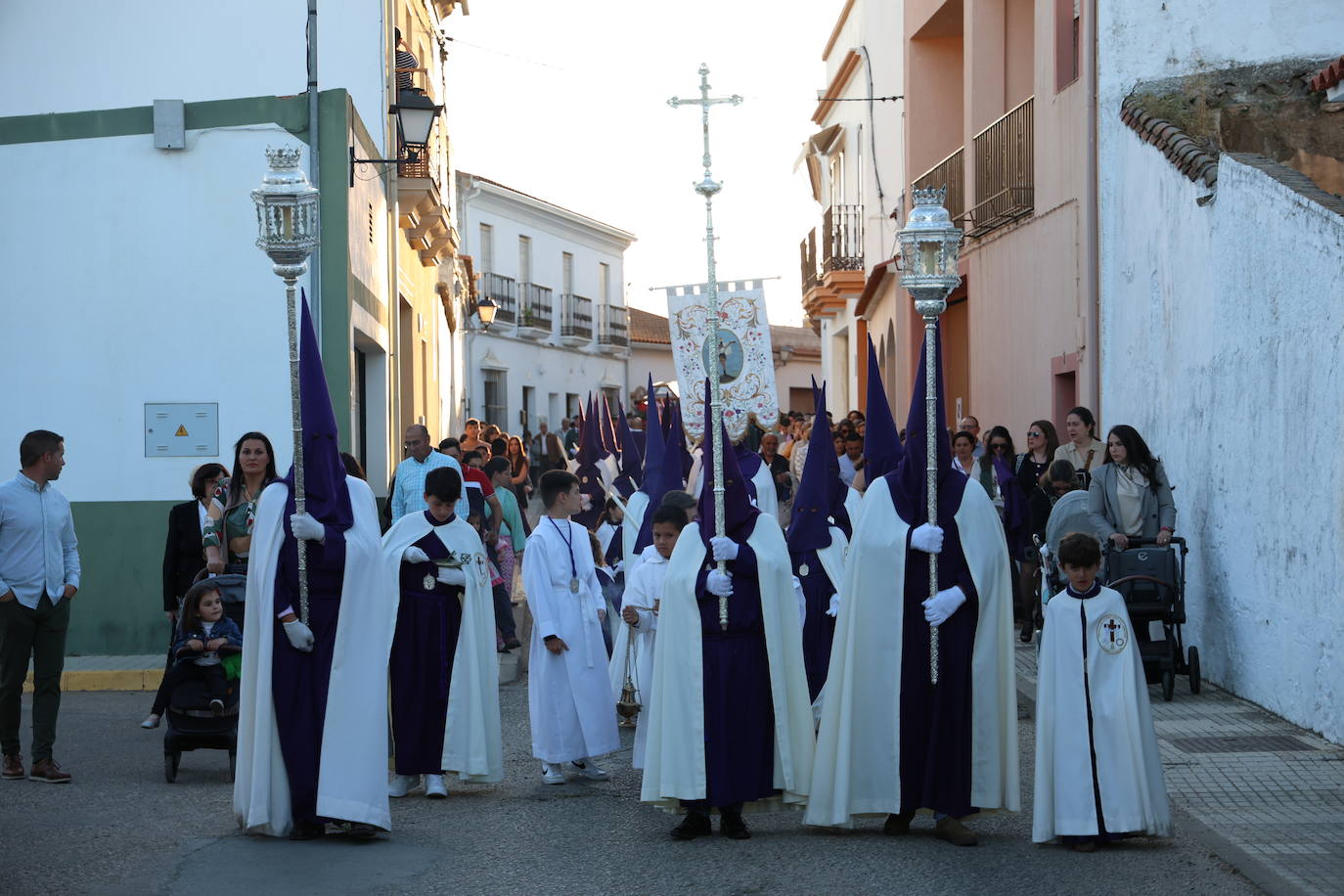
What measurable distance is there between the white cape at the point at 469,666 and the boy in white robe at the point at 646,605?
74cm

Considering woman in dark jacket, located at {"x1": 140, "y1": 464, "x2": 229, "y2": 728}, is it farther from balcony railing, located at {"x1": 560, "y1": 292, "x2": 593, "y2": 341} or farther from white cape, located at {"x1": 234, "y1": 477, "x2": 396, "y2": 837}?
balcony railing, located at {"x1": 560, "y1": 292, "x2": 593, "y2": 341}

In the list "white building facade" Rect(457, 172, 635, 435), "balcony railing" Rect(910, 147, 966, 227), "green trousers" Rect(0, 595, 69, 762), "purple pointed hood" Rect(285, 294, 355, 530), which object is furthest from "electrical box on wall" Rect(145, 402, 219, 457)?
"white building facade" Rect(457, 172, 635, 435)

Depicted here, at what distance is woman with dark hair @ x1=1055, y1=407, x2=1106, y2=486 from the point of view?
510 inches

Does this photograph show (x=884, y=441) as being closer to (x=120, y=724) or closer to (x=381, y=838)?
(x=381, y=838)

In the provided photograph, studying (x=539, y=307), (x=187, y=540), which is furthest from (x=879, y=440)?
(x=539, y=307)

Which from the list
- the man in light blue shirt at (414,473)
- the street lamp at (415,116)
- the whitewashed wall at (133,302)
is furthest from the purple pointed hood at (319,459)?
the street lamp at (415,116)

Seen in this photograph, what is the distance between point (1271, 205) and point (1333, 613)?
2.61 metres

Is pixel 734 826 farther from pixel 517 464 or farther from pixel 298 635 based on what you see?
pixel 517 464

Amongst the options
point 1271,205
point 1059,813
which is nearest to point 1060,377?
point 1271,205

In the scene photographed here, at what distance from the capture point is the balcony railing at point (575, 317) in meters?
47.0

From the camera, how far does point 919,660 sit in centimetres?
767

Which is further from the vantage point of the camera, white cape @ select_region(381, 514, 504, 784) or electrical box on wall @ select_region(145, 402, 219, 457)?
electrical box on wall @ select_region(145, 402, 219, 457)

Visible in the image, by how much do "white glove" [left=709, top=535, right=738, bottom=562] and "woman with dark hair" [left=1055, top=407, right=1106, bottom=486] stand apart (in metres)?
5.95

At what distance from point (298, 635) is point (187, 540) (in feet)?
11.1
